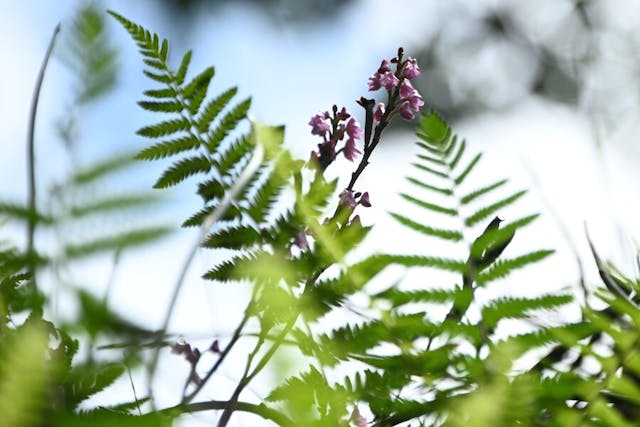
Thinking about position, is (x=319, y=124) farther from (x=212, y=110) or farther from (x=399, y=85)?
(x=212, y=110)

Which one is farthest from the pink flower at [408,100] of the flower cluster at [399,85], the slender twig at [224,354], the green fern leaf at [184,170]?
the slender twig at [224,354]

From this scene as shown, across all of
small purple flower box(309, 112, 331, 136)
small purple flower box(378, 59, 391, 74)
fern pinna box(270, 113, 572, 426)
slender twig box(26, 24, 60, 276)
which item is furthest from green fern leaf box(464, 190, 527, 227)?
small purple flower box(378, 59, 391, 74)

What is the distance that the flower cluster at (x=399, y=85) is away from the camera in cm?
80

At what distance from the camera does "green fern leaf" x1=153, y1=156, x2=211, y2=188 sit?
0.49 meters

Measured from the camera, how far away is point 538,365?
46 cm

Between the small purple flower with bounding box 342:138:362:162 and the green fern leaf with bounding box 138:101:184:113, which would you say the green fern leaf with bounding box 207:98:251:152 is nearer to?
the green fern leaf with bounding box 138:101:184:113

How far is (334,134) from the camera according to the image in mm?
756

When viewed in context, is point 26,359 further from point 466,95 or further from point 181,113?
point 466,95

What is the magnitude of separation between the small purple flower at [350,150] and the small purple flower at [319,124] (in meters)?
0.03

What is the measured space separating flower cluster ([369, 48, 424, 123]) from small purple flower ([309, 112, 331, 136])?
0.05 metres

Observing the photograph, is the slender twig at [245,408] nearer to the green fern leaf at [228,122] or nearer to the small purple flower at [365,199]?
the green fern leaf at [228,122]

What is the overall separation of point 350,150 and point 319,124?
1.7 inches

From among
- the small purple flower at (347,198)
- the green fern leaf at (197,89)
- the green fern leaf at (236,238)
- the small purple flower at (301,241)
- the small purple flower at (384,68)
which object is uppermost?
the small purple flower at (384,68)

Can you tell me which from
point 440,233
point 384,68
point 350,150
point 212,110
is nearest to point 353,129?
point 350,150
